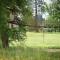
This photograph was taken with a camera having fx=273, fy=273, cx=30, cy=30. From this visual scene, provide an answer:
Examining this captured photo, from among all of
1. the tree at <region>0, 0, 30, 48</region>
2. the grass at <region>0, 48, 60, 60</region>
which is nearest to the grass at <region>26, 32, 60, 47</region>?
the grass at <region>0, 48, 60, 60</region>

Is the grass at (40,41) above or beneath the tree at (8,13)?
beneath

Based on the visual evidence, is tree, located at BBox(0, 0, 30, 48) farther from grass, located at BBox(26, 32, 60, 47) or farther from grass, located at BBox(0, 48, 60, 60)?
grass, located at BBox(26, 32, 60, 47)

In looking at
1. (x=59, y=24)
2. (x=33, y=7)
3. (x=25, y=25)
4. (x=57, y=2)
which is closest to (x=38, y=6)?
(x=33, y=7)

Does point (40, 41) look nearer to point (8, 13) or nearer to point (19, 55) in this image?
point (19, 55)

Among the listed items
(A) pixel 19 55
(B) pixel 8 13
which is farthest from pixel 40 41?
(B) pixel 8 13

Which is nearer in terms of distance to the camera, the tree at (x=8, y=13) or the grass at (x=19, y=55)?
the tree at (x=8, y=13)

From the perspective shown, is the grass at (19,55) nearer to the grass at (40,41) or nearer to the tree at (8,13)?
the tree at (8,13)

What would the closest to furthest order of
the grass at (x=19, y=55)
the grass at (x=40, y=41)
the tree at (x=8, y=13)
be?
1. the tree at (x=8, y=13)
2. the grass at (x=19, y=55)
3. the grass at (x=40, y=41)

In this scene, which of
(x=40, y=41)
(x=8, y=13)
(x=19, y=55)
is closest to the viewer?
(x=8, y=13)

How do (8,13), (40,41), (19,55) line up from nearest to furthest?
(8,13)
(19,55)
(40,41)

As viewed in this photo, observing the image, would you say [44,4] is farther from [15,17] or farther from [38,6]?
[15,17]

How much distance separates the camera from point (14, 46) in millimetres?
10375

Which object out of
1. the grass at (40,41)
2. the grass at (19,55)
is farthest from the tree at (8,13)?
the grass at (40,41)

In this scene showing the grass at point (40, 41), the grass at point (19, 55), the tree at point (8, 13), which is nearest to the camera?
the tree at point (8, 13)
